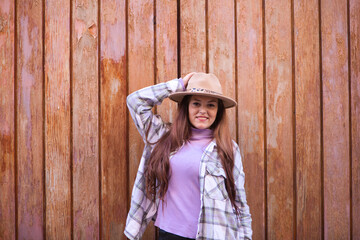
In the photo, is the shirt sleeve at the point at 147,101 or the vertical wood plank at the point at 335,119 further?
the vertical wood plank at the point at 335,119

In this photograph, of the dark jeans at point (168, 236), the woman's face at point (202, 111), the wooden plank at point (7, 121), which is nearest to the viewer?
the dark jeans at point (168, 236)

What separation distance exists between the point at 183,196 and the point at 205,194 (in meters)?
0.14

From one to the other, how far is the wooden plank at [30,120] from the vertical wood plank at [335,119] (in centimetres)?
233

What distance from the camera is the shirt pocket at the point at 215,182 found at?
149cm

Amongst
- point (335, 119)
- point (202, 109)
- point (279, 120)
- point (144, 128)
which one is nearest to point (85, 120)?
point (144, 128)

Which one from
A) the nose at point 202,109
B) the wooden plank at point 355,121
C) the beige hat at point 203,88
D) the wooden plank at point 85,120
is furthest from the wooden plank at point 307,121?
the wooden plank at point 85,120

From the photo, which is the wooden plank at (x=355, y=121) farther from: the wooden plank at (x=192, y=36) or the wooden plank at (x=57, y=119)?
the wooden plank at (x=57, y=119)

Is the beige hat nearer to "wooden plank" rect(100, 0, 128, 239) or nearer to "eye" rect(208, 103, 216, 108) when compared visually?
"eye" rect(208, 103, 216, 108)

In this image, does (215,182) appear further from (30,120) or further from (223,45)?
(30,120)

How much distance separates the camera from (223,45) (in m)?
2.00

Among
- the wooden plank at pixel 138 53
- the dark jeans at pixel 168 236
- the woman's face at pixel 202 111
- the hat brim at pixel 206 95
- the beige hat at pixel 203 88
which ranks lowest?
the dark jeans at pixel 168 236

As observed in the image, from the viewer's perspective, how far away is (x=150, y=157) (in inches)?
64.4

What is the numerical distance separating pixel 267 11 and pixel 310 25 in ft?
1.24

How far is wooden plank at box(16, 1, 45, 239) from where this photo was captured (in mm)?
1932
